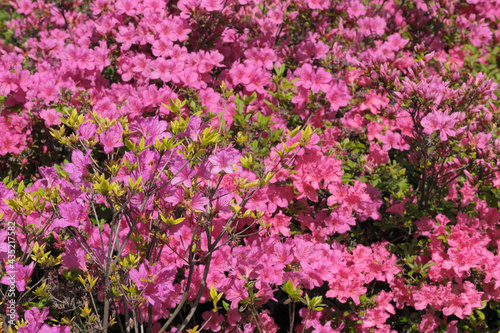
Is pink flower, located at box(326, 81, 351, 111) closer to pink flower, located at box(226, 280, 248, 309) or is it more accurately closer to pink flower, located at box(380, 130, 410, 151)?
pink flower, located at box(380, 130, 410, 151)

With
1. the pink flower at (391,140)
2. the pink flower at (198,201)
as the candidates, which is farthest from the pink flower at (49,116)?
the pink flower at (391,140)

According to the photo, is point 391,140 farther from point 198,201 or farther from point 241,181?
point 198,201

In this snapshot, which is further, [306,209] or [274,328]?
[306,209]

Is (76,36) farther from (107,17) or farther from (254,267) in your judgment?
(254,267)

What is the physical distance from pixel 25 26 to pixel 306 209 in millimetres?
3042

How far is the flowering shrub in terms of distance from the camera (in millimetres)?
1950

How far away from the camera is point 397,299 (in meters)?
2.49

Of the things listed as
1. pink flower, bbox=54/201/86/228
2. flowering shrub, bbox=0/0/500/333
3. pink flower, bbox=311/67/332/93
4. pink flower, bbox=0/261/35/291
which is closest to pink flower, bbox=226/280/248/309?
flowering shrub, bbox=0/0/500/333

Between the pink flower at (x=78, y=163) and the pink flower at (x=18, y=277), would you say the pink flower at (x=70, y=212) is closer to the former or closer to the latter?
the pink flower at (x=78, y=163)

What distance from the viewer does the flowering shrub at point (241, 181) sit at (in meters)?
1.95

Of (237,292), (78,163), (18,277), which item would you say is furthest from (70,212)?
(237,292)

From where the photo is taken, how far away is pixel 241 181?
6.21 ft

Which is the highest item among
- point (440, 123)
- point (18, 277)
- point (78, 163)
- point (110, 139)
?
point (440, 123)

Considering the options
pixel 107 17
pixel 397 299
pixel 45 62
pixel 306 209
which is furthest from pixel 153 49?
pixel 397 299
